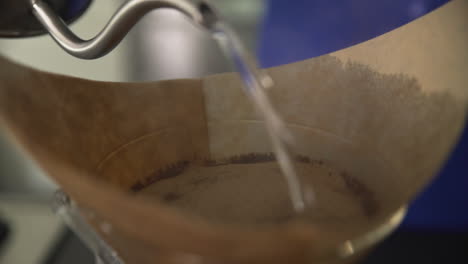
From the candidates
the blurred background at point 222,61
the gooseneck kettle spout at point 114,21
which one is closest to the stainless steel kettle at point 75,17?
the gooseneck kettle spout at point 114,21

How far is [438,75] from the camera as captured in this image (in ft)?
0.81

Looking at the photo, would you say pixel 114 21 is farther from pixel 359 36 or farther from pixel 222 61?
pixel 222 61

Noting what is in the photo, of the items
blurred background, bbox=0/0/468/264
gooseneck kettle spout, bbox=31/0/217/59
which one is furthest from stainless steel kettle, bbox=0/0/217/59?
blurred background, bbox=0/0/468/264

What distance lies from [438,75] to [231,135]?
0.12 m

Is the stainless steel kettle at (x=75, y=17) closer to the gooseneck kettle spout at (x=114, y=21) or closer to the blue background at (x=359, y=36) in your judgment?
the gooseneck kettle spout at (x=114, y=21)

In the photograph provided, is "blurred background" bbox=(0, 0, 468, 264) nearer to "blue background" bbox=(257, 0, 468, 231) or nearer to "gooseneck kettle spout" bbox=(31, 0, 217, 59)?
"blue background" bbox=(257, 0, 468, 231)

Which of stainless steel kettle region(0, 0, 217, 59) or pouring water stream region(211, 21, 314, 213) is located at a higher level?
stainless steel kettle region(0, 0, 217, 59)

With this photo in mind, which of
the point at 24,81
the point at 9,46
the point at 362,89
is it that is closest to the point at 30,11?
the point at 24,81

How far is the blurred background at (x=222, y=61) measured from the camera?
45 centimetres

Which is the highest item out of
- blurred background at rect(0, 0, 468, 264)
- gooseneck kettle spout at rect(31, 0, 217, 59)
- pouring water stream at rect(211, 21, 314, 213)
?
gooseneck kettle spout at rect(31, 0, 217, 59)

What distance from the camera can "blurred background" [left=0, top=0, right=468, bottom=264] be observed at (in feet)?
1.46

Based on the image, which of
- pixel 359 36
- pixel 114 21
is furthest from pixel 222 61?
pixel 114 21

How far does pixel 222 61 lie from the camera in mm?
654

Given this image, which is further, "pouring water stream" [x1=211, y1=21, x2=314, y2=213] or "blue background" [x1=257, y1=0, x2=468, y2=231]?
"blue background" [x1=257, y1=0, x2=468, y2=231]
